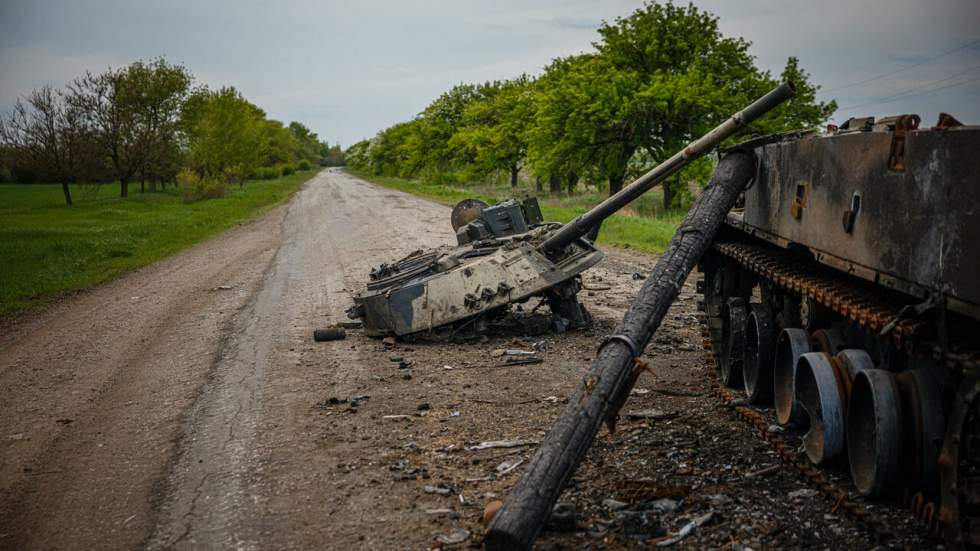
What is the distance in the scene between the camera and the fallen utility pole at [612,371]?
4402 millimetres

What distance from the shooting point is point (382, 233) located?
2345 cm

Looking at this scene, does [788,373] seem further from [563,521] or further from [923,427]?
[563,521]

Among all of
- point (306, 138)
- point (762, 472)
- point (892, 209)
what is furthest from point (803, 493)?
point (306, 138)

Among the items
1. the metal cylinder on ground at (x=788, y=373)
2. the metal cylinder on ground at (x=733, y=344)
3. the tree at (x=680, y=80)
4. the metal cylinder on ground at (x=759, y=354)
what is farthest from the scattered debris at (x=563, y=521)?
the tree at (x=680, y=80)

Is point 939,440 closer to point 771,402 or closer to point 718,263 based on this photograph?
point 771,402

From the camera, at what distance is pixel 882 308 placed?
461cm

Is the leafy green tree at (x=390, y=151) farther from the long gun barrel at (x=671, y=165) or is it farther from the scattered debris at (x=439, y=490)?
the scattered debris at (x=439, y=490)

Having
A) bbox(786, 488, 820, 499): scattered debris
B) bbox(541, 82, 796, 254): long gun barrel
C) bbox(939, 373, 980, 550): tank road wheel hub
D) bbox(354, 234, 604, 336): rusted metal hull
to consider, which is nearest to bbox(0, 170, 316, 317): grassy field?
bbox(354, 234, 604, 336): rusted metal hull

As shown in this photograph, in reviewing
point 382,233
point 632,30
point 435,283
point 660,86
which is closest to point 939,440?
point 435,283

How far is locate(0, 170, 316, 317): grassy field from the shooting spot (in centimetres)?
1599

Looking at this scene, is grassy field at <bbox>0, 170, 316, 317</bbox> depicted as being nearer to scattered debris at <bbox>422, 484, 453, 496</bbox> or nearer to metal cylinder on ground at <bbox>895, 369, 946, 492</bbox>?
scattered debris at <bbox>422, 484, 453, 496</bbox>

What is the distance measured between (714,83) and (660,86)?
280 cm

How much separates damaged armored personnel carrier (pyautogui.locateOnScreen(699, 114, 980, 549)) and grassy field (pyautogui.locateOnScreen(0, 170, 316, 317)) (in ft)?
40.1

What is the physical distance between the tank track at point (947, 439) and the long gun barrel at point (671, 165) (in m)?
1.99
